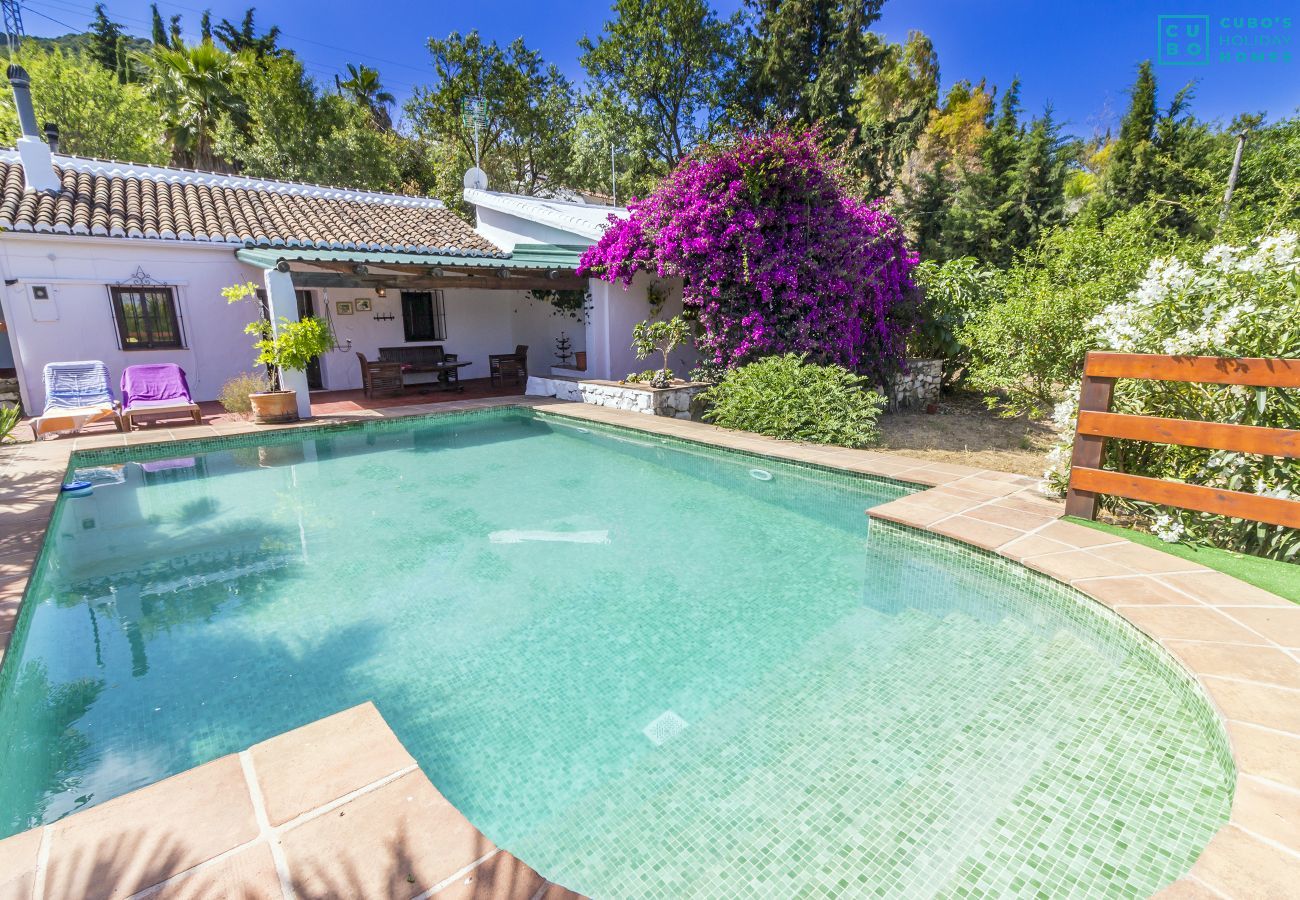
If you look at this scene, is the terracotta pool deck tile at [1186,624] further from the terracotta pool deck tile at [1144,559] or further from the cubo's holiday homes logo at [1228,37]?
the cubo's holiday homes logo at [1228,37]

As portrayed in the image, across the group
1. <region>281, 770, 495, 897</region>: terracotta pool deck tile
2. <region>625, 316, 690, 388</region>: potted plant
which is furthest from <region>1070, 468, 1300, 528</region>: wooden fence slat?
<region>625, 316, 690, 388</region>: potted plant

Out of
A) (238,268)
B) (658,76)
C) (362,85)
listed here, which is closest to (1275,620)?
(238,268)

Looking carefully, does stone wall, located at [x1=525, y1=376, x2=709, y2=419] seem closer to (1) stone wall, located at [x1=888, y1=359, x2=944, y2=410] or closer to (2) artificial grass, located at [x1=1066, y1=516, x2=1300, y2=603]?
(1) stone wall, located at [x1=888, y1=359, x2=944, y2=410]

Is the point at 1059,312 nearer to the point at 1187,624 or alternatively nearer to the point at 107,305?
the point at 1187,624

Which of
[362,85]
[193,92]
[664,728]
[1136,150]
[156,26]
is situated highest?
[156,26]

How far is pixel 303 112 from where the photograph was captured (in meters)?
21.5

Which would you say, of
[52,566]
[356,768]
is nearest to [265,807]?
[356,768]

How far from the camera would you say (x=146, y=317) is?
1077 cm

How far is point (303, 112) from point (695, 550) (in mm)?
24315

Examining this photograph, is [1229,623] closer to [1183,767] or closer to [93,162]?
[1183,767]

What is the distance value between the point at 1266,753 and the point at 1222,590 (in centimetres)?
169

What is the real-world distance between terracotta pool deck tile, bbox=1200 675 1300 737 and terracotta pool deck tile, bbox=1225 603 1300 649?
1.76ft

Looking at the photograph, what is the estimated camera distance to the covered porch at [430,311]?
1004cm

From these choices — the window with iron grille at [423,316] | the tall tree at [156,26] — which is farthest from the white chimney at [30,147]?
the tall tree at [156,26]
